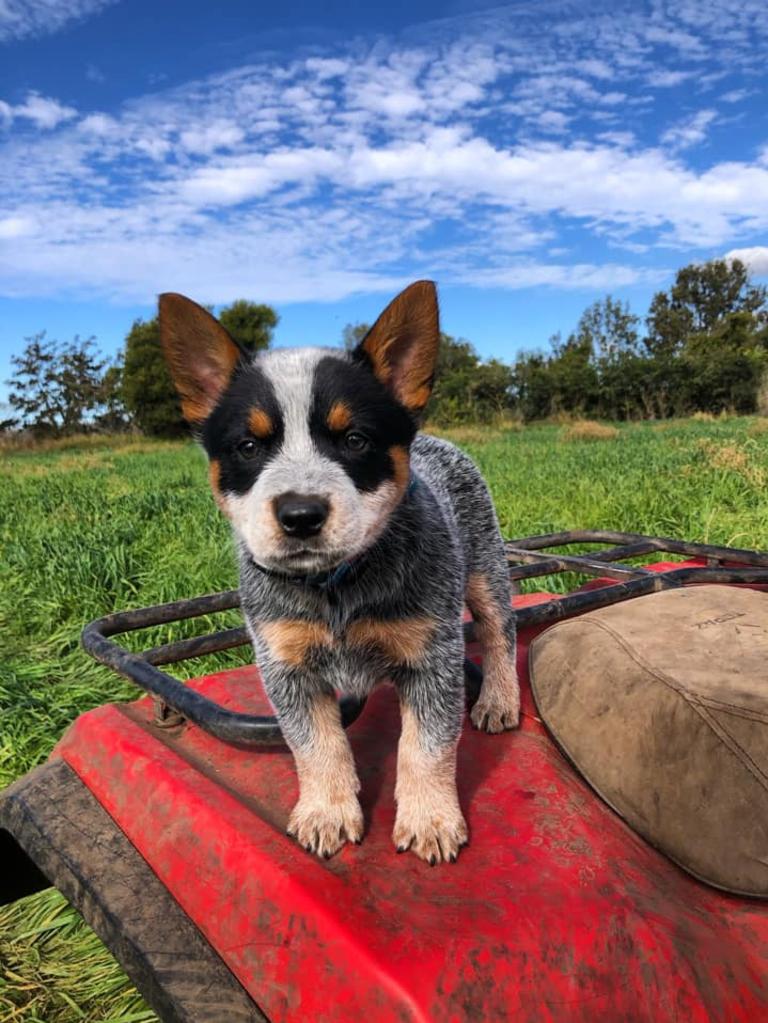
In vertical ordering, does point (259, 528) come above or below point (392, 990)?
above

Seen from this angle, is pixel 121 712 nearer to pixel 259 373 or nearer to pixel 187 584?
pixel 259 373

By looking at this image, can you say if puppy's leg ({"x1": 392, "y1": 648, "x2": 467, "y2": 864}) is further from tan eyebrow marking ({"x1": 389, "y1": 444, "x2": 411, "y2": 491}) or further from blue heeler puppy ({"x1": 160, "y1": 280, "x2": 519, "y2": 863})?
tan eyebrow marking ({"x1": 389, "y1": 444, "x2": 411, "y2": 491})

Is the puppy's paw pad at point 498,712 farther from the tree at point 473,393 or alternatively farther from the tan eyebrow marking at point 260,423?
the tree at point 473,393

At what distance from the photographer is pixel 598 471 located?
987 cm

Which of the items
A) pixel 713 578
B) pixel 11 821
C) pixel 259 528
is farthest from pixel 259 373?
pixel 713 578

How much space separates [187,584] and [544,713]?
11.8 feet

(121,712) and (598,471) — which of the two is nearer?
(121,712)

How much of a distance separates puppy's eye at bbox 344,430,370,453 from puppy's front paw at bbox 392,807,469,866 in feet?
2.43

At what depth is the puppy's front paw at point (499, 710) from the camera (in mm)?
2014

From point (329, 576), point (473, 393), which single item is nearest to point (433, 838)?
point (329, 576)

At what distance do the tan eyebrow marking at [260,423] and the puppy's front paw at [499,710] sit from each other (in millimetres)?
961

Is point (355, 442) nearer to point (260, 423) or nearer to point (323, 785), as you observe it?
point (260, 423)

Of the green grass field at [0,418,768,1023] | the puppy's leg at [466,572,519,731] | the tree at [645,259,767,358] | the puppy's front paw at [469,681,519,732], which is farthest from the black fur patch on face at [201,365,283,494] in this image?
the tree at [645,259,767,358]

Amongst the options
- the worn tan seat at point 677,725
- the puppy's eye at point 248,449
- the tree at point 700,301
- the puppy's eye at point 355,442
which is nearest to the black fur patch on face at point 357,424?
the puppy's eye at point 355,442
